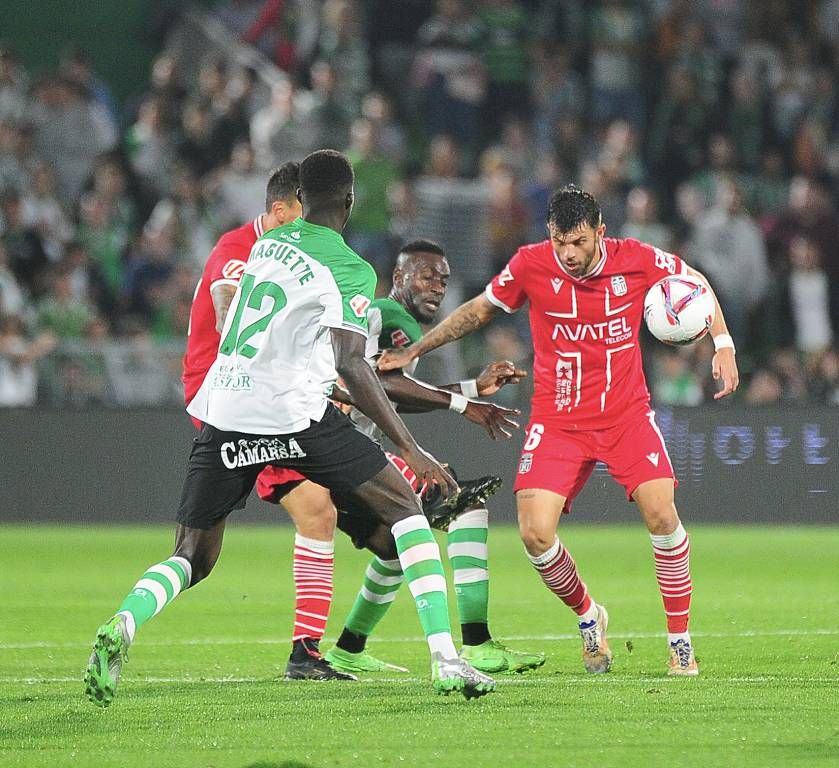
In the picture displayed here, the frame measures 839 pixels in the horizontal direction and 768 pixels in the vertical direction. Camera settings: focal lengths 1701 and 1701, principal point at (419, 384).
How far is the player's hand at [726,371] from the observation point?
24.0 feet

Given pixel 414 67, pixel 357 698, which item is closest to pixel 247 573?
pixel 357 698

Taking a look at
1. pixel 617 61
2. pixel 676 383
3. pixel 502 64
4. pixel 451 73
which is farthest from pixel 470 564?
pixel 617 61

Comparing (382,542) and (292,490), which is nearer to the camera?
(382,542)

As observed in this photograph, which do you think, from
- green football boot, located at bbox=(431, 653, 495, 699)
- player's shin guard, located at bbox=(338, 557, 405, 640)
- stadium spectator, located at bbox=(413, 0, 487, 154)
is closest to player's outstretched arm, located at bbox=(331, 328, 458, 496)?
green football boot, located at bbox=(431, 653, 495, 699)

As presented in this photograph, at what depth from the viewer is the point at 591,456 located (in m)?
7.67

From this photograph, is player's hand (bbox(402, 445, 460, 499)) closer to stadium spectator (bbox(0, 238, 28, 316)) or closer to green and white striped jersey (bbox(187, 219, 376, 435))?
green and white striped jersey (bbox(187, 219, 376, 435))

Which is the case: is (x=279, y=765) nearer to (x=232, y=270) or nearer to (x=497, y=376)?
(x=497, y=376)

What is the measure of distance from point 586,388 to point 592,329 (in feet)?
0.89

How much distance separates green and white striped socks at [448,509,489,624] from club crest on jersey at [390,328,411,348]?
A: 2.69 feet

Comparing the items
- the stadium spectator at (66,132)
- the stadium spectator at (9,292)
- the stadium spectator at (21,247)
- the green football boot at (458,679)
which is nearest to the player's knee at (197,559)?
the green football boot at (458,679)

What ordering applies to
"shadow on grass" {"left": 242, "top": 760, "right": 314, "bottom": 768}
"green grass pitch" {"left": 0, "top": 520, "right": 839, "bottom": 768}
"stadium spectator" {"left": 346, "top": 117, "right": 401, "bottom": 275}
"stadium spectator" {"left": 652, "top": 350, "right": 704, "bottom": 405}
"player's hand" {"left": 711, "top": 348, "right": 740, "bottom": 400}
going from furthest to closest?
"stadium spectator" {"left": 346, "top": 117, "right": 401, "bottom": 275}
"stadium spectator" {"left": 652, "top": 350, "right": 704, "bottom": 405}
"player's hand" {"left": 711, "top": 348, "right": 740, "bottom": 400}
"green grass pitch" {"left": 0, "top": 520, "right": 839, "bottom": 768}
"shadow on grass" {"left": 242, "top": 760, "right": 314, "bottom": 768}

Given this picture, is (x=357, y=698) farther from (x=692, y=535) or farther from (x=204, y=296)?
(x=692, y=535)

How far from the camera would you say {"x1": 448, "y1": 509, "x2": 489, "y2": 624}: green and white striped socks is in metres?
7.60

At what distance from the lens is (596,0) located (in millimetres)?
20109
